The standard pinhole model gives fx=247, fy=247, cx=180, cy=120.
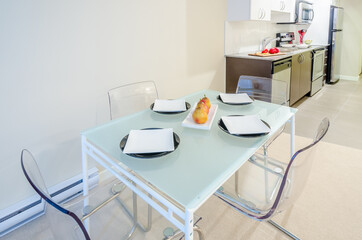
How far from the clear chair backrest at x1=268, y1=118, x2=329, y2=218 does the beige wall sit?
570 cm

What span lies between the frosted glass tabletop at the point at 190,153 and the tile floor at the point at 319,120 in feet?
1.01

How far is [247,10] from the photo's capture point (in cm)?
304

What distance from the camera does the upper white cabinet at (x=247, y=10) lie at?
3.05m

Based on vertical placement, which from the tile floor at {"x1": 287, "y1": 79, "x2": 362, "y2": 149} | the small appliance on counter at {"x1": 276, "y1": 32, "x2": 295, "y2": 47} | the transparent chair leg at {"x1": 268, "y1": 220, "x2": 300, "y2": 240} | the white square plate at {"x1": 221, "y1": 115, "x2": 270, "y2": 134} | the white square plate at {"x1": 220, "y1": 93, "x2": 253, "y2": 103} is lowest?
the transparent chair leg at {"x1": 268, "y1": 220, "x2": 300, "y2": 240}

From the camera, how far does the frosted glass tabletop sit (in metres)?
0.86

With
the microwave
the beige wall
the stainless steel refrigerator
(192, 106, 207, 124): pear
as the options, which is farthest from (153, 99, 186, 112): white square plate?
the beige wall

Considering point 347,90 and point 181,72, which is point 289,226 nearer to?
point 181,72

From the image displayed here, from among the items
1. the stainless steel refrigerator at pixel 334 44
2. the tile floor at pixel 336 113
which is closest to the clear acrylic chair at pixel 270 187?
the tile floor at pixel 336 113

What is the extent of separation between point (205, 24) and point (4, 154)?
2.37m

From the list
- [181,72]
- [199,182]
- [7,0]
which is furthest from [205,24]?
[199,182]

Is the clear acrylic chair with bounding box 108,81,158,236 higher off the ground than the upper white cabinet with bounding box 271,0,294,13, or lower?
lower

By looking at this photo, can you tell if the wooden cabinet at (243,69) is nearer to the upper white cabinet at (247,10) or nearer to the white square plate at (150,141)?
the upper white cabinet at (247,10)

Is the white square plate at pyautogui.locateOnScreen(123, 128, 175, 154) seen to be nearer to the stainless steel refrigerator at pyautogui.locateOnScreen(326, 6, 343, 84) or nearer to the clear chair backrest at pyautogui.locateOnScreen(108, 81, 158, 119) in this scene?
the clear chair backrest at pyautogui.locateOnScreen(108, 81, 158, 119)

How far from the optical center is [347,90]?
4816mm
